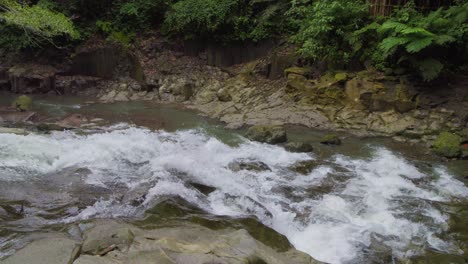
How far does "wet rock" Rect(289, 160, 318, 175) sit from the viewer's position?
829 centimetres

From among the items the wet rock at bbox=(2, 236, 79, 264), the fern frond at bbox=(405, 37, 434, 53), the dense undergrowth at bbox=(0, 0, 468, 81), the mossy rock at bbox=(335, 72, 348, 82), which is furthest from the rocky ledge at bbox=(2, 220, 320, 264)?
the mossy rock at bbox=(335, 72, 348, 82)

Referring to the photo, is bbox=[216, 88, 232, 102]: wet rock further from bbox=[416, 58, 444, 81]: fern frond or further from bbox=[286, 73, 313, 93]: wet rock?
bbox=[416, 58, 444, 81]: fern frond

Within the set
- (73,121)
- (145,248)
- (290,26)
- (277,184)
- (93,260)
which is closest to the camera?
(93,260)

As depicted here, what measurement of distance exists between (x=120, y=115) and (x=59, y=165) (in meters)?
5.44

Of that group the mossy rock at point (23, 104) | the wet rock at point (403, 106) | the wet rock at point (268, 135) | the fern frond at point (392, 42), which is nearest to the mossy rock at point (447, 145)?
the wet rock at point (403, 106)

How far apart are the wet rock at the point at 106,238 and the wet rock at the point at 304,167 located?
14.1 feet

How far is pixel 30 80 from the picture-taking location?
52.7ft

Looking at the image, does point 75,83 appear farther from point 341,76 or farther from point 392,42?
point 392,42

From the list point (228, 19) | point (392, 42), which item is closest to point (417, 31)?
point (392, 42)

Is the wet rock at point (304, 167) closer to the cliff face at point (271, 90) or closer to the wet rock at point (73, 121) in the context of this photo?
the cliff face at point (271, 90)

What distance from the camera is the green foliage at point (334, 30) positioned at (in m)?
12.3

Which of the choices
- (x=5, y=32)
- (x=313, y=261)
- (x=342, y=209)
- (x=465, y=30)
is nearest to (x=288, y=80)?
(x=465, y=30)

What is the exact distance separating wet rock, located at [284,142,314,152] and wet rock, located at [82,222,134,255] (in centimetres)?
539

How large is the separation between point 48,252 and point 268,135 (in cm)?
693
